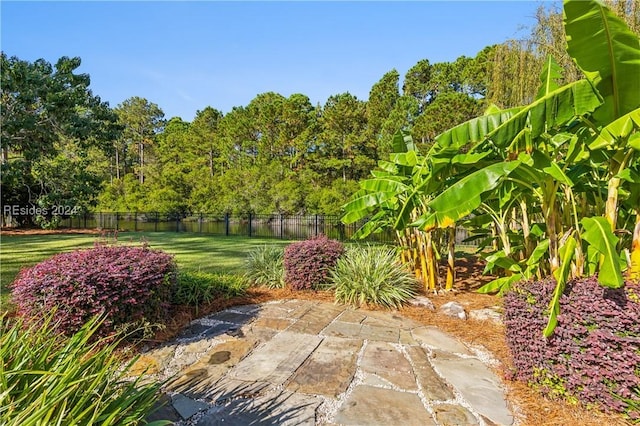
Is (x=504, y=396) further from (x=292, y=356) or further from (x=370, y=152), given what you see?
(x=370, y=152)

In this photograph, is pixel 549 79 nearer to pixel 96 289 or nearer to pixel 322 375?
pixel 322 375

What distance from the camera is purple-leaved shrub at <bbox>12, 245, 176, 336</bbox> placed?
114 inches

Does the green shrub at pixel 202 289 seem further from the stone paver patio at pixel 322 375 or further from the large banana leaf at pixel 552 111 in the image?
the large banana leaf at pixel 552 111

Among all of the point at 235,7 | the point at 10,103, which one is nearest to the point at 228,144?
the point at 10,103

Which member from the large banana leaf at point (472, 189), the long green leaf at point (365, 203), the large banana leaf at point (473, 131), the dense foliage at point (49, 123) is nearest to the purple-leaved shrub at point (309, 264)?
the long green leaf at point (365, 203)

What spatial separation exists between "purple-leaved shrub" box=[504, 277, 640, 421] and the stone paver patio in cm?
44

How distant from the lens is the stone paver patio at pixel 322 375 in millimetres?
2275

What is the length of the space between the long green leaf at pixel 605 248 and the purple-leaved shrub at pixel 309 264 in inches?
151

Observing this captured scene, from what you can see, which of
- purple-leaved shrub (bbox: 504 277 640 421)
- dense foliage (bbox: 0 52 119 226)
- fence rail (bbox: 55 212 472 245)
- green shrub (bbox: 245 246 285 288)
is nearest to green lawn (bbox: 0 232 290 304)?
green shrub (bbox: 245 246 285 288)

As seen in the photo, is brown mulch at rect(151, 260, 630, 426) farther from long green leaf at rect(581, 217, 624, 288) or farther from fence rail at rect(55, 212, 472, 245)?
fence rail at rect(55, 212, 472, 245)

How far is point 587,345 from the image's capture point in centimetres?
226

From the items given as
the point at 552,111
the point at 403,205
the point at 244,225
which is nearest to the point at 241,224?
the point at 244,225

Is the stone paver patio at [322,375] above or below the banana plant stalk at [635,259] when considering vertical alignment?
below

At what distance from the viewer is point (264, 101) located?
32219 mm
